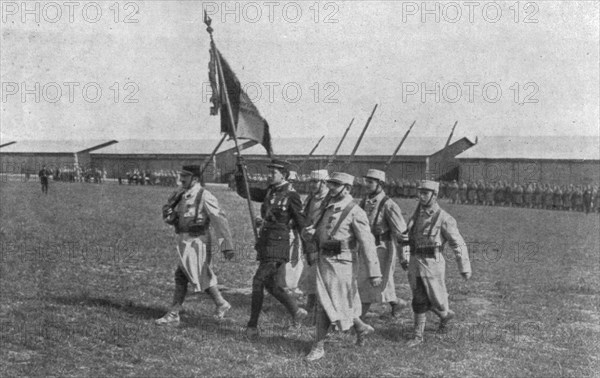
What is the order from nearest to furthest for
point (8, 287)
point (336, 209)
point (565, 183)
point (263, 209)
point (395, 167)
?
1. point (336, 209)
2. point (263, 209)
3. point (8, 287)
4. point (565, 183)
5. point (395, 167)

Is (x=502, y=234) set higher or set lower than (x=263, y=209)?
lower

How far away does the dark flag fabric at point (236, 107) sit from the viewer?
31.2ft

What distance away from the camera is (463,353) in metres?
7.14

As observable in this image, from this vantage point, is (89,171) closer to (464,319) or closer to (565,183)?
(565,183)

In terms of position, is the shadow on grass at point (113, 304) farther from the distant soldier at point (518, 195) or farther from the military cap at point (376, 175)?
the distant soldier at point (518, 195)

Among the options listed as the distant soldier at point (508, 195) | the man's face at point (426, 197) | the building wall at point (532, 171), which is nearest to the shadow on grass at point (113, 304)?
the man's face at point (426, 197)

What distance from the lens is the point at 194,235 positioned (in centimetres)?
825

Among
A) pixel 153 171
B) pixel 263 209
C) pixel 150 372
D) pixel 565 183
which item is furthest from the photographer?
pixel 153 171

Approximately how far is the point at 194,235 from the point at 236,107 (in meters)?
2.23

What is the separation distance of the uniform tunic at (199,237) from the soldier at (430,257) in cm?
229

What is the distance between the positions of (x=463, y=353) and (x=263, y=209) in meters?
2.87

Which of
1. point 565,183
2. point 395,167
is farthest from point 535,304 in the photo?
point 395,167

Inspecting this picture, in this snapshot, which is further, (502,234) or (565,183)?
(565,183)

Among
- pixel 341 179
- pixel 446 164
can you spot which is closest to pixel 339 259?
pixel 341 179
